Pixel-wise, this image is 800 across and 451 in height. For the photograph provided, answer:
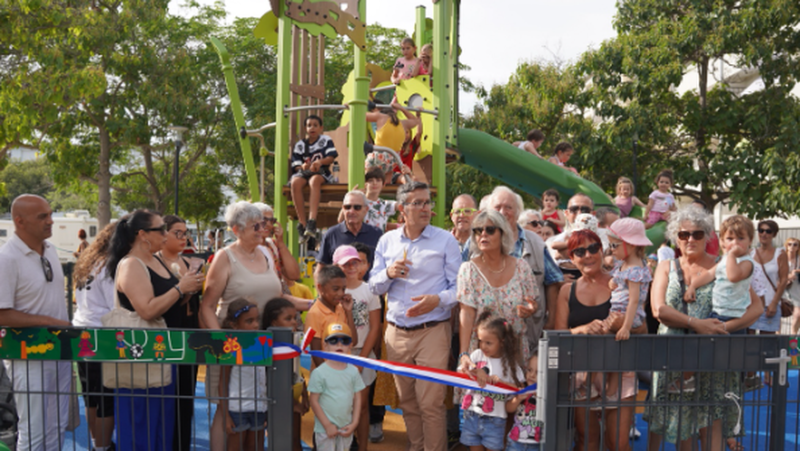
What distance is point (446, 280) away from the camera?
439cm

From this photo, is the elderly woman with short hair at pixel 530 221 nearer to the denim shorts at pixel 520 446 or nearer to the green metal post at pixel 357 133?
the green metal post at pixel 357 133

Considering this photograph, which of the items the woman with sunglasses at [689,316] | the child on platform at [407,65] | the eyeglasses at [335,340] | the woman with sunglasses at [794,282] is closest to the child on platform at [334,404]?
the eyeglasses at [335,340]

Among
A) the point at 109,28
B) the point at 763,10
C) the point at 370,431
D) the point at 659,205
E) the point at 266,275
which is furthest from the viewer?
the point at 109,28

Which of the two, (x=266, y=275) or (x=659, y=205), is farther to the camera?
(x=659, y=205)

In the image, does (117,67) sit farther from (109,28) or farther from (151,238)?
(151,238)

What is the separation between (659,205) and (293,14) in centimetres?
668

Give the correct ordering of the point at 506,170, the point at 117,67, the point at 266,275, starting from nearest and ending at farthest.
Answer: the point at 266,275 → the point at 506,170 → the point at 117,67

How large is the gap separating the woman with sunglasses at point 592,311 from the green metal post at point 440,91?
461cm

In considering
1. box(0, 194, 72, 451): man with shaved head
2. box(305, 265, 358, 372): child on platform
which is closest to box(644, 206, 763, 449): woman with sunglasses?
box(305, 265, 358, 372): child on platform

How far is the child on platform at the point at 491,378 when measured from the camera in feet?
12.7

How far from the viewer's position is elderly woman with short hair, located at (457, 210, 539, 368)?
401cm

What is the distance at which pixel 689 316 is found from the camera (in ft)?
13.2

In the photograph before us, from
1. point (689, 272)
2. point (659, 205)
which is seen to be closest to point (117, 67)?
point (659, 205)

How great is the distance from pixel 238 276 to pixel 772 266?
5853mm
